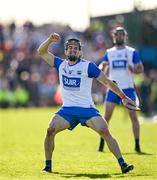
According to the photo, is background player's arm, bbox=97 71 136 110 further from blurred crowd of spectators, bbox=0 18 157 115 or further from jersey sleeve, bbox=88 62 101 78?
blurred crowd of spectators, bbox=0 18 157 115

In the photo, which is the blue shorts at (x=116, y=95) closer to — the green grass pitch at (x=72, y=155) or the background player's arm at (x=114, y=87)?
the green grass pitch at (x=72, y=155)

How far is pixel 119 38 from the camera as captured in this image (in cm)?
1622

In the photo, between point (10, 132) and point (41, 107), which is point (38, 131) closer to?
point (10, 132)

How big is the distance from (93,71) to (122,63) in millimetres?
4108

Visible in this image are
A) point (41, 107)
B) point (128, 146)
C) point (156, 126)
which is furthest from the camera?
point (41, 107)

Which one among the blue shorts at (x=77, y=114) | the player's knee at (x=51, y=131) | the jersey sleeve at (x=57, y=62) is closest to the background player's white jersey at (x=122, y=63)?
the jersey sleeve at (x=57, y=62)

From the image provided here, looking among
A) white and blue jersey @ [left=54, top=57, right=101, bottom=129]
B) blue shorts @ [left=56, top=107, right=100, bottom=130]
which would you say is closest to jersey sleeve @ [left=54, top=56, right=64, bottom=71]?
white and blue jersey @ [left=54, top=57, right=101, bottom=129]

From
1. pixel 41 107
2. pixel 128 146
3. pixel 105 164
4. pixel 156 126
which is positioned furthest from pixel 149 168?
pixel 41 107

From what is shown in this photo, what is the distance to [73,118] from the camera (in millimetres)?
12664

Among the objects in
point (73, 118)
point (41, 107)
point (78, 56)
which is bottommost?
point (41, 107)

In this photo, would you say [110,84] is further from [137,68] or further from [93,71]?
[137,68]

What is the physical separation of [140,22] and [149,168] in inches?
921

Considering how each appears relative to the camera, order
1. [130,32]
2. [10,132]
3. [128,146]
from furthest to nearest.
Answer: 1. [130,32]
2. [10,132]
3. [128,146]

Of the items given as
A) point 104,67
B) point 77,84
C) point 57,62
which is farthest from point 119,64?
point 77,84
